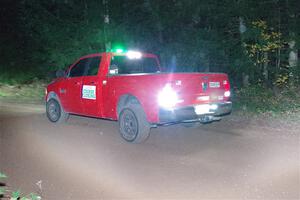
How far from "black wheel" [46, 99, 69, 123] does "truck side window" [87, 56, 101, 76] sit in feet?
5.76

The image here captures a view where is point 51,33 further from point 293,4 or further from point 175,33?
point 293,4

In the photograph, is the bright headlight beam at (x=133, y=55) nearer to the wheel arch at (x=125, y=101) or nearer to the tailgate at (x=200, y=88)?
the wheel arch at (x=125, y=101)

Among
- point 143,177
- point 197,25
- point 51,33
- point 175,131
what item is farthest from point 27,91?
point 143,177

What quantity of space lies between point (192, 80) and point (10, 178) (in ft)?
13.2

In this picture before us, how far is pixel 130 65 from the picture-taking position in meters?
9.45

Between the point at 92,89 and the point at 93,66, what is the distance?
642 mm

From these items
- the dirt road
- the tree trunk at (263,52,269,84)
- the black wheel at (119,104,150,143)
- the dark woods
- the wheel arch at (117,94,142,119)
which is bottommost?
the dirt road

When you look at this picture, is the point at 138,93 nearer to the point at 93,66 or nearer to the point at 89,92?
the point at 89,92

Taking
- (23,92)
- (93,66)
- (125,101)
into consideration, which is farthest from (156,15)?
(125,101)

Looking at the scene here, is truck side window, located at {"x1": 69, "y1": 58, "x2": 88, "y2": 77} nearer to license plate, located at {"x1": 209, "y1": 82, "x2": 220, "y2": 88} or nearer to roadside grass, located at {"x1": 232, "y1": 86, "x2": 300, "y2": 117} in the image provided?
license plate, located at {"x1": 209, "y1": 82, "x2": 220, "y2": 88}

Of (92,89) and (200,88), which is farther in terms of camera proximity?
(92,89)

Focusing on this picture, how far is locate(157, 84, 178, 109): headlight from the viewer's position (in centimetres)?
756

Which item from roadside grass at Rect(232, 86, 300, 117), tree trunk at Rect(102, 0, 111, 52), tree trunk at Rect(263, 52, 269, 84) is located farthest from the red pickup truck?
tree trunk at Rect(102, 0, 111, 52)

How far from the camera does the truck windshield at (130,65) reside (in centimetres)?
922
